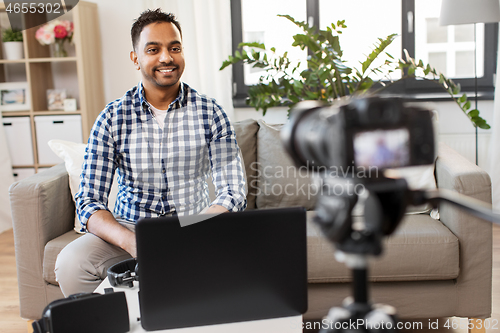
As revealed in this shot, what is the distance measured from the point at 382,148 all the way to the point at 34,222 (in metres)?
1.60

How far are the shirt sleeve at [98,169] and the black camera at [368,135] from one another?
4.06ft

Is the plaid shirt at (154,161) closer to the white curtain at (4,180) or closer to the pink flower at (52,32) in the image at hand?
the pink flower at (52,32)

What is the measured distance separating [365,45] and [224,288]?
2.56 m

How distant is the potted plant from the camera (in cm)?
294

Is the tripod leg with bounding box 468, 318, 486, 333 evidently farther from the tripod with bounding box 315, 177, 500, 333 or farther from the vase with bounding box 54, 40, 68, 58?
the vase with bounding box 54, 40, 68, 58

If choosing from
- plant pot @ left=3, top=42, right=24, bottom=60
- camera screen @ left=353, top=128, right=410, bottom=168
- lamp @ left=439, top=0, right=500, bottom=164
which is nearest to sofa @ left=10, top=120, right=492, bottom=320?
lamp @ left=439, top=0, right=500, bottom=164

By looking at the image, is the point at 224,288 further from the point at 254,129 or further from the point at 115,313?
the point at 254,129

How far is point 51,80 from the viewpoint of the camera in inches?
126

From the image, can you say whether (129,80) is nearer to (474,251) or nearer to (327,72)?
(327,72)

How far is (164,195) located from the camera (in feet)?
5.17

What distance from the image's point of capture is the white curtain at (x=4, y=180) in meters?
2.96

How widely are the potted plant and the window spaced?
137cm

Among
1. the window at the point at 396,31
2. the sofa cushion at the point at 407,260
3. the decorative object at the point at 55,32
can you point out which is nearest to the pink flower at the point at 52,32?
the decorative object at the point at 55,32

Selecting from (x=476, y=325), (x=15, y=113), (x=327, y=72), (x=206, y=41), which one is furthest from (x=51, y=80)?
(x=476, y=325)
